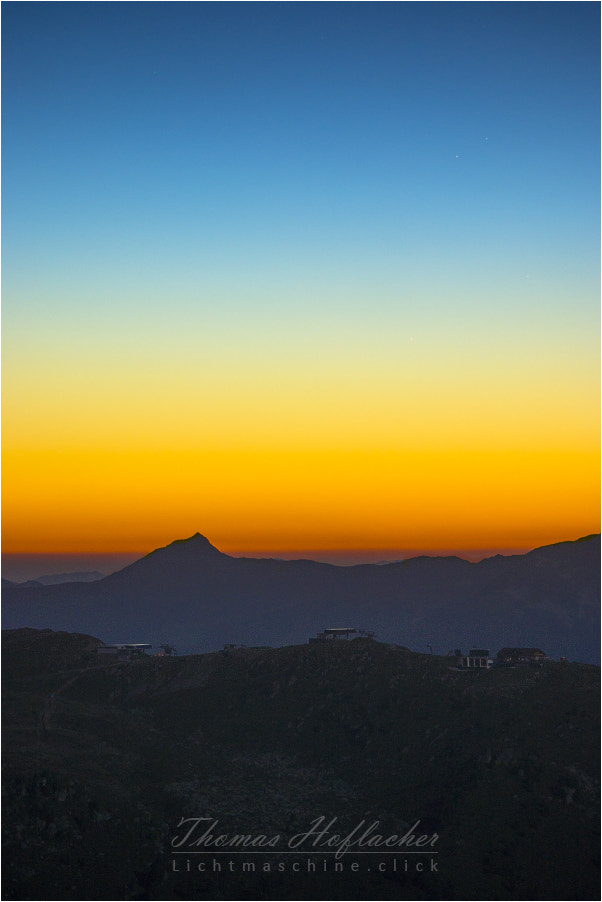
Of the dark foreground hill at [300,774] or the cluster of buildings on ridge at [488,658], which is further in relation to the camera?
the cluster of buildings on ridge at [488,658]

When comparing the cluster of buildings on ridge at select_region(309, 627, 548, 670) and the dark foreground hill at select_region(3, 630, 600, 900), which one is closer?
the dark foreground hill at select_region(3, 630, 600, 900)

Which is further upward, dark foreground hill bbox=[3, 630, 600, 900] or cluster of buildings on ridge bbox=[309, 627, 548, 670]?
cluster of buildings on ridge bbox=[309, 627, 548, 670]

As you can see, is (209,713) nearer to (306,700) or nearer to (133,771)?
(306,700)

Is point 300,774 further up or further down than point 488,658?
further down

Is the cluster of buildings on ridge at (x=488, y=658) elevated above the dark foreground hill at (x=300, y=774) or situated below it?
above

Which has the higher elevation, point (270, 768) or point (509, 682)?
point (509, 682)

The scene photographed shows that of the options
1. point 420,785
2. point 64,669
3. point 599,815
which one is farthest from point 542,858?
point 64,669

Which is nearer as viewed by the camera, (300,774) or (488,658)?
(300,774)

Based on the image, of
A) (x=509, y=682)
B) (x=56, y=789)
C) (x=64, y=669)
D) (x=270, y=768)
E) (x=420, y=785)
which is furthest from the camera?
(x=64, y=669)
